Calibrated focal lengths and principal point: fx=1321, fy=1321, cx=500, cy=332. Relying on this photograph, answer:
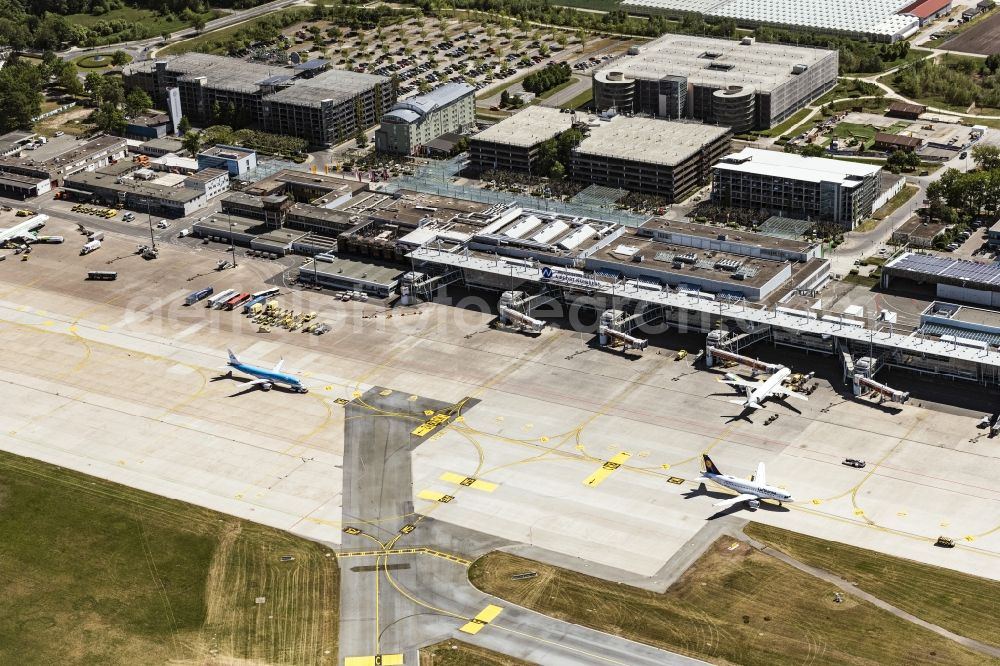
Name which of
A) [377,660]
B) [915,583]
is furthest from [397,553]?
[915,583]

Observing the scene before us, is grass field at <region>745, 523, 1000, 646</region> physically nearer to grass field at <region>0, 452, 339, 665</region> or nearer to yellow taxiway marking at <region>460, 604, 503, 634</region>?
yellow taxiway marking at <region>460, 604, 503, 634</region>

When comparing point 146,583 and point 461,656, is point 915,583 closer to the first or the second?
point 461,656

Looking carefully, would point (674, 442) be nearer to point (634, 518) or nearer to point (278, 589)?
point (634, 518)

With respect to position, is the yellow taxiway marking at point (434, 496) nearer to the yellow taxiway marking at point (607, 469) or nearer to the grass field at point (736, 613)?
the grass field at point (736, 613)

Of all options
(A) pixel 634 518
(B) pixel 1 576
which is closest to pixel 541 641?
(A) pixel 634 518

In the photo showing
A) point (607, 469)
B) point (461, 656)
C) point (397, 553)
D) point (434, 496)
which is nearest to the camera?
point (461, 656)

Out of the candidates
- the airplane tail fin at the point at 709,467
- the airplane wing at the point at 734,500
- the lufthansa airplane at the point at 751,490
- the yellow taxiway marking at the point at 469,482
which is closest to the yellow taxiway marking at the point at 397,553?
Answer: the yellow taxiway marking at the point at 469,482
